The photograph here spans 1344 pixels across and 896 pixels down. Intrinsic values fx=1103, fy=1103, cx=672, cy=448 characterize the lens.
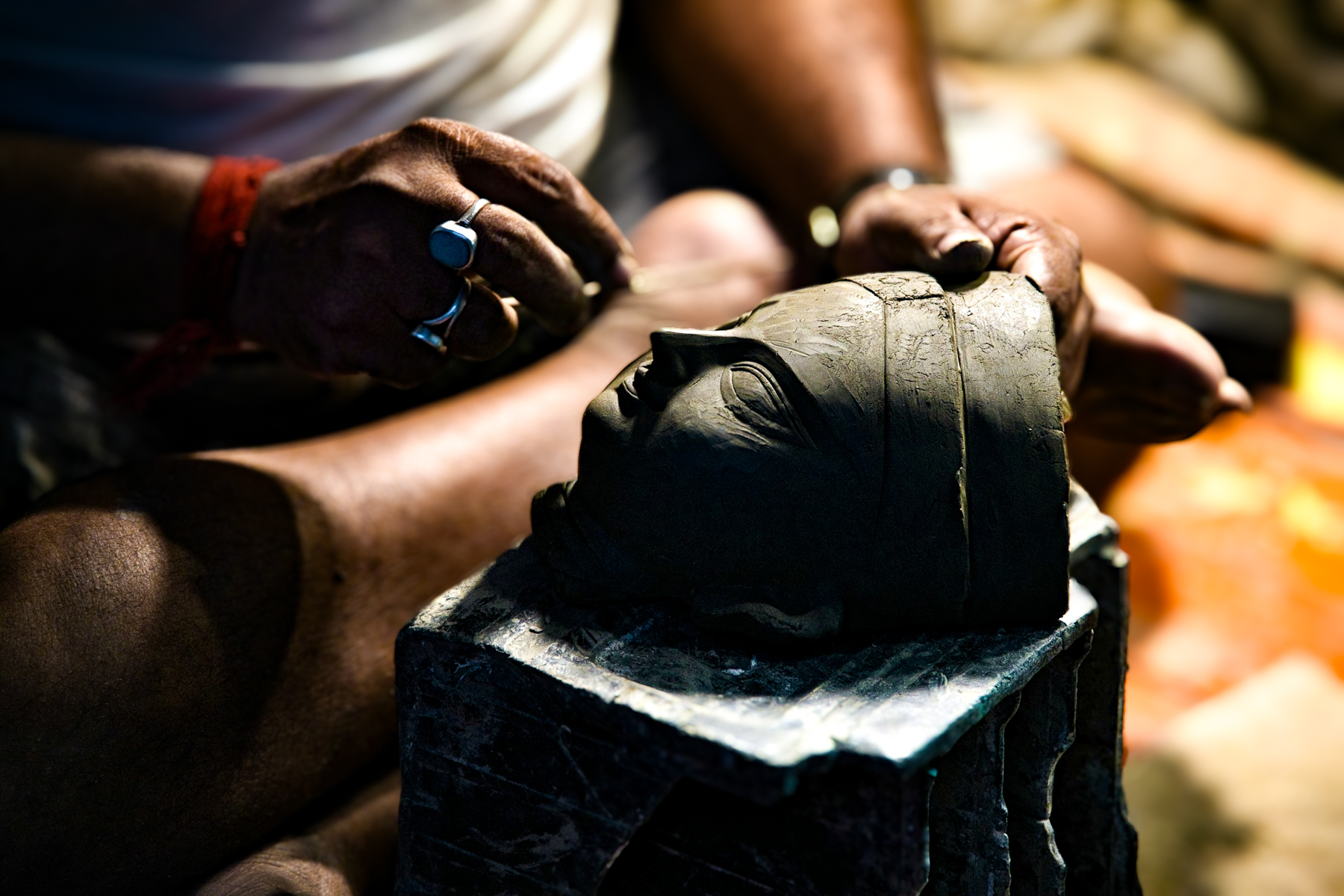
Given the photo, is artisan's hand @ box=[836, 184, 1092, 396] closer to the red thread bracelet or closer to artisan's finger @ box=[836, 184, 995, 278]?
artisan's finger @ box=[836, 184, 995, 278]

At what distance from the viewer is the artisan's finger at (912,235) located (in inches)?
47.4

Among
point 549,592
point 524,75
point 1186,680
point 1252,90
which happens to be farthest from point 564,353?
point 1252,90

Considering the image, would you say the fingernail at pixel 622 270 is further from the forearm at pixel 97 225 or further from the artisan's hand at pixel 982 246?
the forearm at pixel 97 225

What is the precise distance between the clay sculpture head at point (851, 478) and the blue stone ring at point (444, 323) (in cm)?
23

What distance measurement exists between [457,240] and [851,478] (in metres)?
0.48

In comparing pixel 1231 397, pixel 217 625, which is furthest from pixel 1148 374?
pixel 217 625

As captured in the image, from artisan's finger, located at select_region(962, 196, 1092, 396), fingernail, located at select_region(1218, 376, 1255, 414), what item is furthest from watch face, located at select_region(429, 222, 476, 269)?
fingernail, located at select_region(1218, 376, 1255, 414)

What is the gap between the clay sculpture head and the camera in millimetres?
1040

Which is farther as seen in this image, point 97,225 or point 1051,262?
point 97,225

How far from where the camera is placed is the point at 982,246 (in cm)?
120

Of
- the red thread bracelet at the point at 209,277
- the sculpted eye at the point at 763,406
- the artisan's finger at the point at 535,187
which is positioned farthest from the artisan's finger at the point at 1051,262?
the red thread bracelet at the point at 209,277

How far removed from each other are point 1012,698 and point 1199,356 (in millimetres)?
605

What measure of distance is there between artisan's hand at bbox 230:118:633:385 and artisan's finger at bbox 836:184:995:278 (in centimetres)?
34

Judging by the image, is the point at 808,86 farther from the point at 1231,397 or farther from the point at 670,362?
the point at 670,362
